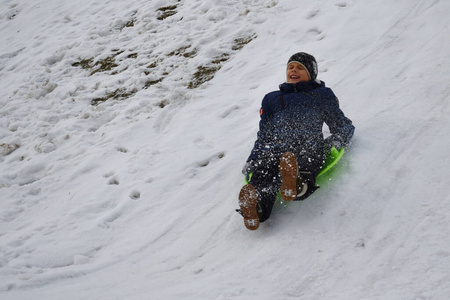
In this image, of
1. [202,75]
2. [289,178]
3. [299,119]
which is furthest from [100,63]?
[289,178]

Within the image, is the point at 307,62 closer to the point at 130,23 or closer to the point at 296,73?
the point at 296,73

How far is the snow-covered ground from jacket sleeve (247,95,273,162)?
42cm

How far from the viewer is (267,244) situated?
101 inches

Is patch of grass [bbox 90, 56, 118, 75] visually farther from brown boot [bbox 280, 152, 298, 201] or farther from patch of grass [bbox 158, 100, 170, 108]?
brown boot [bbox 280, 152, 298, 201]

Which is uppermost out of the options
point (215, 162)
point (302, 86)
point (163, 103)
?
point (302, 86)

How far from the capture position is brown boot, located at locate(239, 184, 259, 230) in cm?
258

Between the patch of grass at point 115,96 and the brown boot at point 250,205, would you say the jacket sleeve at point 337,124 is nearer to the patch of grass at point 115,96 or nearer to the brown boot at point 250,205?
the brown boot at point 250,205

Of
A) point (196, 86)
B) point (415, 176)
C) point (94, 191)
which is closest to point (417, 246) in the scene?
point (415, 176)

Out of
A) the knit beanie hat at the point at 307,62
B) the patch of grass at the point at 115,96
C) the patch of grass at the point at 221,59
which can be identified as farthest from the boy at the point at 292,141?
the patch of grass at the point at 115,96

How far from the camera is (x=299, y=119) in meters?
3.18

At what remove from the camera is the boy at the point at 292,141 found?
2.58 meters

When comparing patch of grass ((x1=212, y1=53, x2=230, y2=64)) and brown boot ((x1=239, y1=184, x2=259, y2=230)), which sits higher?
brown boot ((x1=239, y1=184, x2=259, y2=230))

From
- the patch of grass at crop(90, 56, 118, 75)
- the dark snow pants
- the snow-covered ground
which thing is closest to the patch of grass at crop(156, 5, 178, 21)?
the snow-covered ground

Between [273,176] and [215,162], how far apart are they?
3.50 ft
